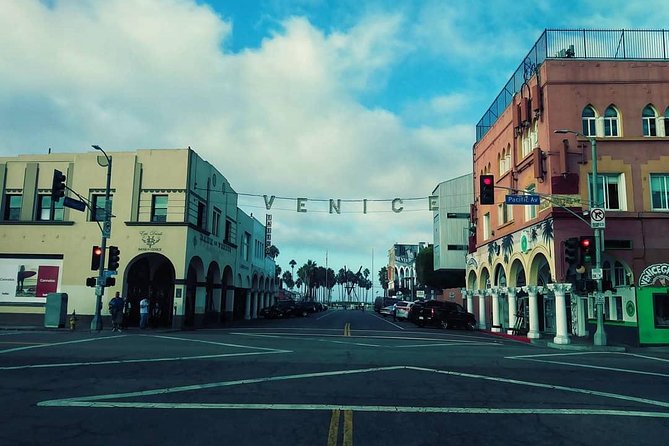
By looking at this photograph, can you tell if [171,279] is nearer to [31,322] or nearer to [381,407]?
[31,322]

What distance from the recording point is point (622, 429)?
7.80 metres

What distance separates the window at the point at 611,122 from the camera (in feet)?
90.2

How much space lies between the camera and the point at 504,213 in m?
34.3

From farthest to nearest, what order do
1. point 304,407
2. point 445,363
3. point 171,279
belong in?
point 171,279
point 445,363
point 304,407

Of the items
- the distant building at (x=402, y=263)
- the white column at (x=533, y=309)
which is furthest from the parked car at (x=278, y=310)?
the distant building at (x=402, y=263)

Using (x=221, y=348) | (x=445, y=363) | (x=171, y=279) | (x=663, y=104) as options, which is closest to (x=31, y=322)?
(x=171, y=279)

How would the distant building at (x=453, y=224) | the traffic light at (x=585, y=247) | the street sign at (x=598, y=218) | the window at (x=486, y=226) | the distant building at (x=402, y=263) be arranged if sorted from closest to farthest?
the traffic light at (x=585, y=247), the street sign at (x=598, y=218), the window at (x=486, y=226), the distant building at (x=453, y=224), the distant building at (x=402, y=263)

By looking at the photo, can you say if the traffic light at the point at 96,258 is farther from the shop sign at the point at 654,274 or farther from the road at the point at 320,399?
the shop sign at the point at 654,274

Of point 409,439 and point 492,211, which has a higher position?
point 492,211

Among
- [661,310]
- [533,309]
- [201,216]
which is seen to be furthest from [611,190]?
[201,216]

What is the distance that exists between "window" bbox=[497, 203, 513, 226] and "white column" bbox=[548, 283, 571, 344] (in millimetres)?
7609

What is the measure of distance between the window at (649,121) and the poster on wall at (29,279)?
32066mm

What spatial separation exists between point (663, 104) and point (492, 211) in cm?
1195

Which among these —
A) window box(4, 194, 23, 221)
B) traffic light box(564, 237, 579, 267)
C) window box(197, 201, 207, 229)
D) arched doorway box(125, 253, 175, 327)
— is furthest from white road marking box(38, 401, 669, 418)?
window box(4, 194, 23, 221)
